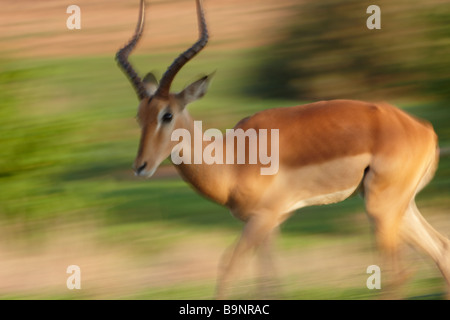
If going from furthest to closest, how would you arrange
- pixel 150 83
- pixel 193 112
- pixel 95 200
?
pixel 193 112 < pixel 95 200 < pixel 150 83

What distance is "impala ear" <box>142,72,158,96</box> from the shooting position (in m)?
5.29

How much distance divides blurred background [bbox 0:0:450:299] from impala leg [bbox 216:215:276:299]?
2.67 ft

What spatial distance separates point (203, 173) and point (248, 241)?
15.9 inches

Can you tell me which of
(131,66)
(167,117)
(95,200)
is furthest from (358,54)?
(167,117)

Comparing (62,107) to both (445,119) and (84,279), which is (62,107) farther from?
(84,279)

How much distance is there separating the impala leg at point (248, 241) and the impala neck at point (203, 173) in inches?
8.5

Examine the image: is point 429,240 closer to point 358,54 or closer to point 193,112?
point 193,112

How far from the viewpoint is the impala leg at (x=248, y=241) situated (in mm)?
5122

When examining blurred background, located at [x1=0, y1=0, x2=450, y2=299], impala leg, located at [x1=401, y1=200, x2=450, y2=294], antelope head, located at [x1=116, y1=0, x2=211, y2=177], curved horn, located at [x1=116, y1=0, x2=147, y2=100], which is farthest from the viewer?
blurred background, located at [x1=0, y1=0, x2=450, y2=299]

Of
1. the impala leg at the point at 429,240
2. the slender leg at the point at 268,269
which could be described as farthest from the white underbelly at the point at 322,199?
the impala leg at the point at 429,240

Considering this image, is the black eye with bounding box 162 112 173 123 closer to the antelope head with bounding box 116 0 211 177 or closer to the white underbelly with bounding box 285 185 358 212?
the antelope head with bounding box 116 0 211 177

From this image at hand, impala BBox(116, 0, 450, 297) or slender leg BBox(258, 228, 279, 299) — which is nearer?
impala BBox(116, 0, 450, 297)

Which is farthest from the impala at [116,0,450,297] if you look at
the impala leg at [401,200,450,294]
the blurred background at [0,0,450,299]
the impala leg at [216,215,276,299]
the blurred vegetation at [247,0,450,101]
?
the blurred vegetation at [247,0,450,101]

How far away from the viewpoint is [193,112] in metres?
12.0
